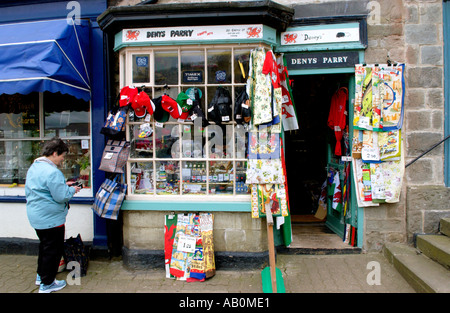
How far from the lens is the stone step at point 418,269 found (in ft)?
11.1

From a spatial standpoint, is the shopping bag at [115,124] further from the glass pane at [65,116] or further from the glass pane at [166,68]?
the glass pane at [65,116]

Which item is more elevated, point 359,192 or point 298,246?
point 359,192

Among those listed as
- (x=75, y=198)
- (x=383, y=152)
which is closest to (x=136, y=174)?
(x=75, y=198)

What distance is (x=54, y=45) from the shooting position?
4.00m

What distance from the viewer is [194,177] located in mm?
4492

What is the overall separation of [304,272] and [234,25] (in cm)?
361

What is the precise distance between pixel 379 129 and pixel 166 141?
316 cm

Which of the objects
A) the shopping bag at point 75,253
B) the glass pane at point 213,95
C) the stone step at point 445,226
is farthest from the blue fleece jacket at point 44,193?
the stone step at point 445,226
